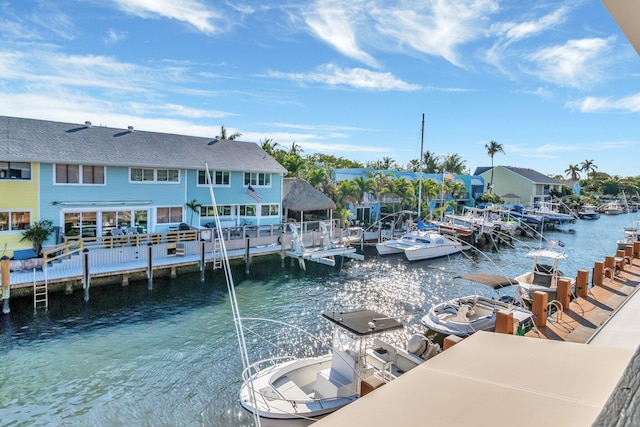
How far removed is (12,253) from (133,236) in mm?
6161

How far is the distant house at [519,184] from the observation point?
7525 cm

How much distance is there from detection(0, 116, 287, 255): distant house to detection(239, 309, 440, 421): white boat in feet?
43.1

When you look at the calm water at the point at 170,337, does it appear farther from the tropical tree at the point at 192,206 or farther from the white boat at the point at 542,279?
the tropical tree at the point at 192,206

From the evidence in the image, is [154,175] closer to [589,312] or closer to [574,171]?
[589,312]

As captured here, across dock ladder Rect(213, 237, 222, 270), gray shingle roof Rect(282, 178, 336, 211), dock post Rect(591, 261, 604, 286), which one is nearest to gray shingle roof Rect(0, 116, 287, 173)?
gray shingle roof Rect(282, 178, 336, 211)

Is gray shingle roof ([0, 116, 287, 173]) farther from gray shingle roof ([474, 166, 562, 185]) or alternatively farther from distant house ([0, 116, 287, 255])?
gray shingle roof ([474, 166, 562, 185])

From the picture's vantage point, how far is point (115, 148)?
26484mm

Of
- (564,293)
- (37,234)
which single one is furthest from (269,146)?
(564,293)

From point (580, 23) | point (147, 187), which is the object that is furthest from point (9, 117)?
point (580, 23)

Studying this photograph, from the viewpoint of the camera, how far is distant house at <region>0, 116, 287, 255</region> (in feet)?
74.0

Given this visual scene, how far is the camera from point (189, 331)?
683 inches

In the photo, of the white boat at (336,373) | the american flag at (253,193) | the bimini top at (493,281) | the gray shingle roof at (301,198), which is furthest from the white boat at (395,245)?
the white boat at (336,373)

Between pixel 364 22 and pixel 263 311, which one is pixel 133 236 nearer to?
pixel 263 311

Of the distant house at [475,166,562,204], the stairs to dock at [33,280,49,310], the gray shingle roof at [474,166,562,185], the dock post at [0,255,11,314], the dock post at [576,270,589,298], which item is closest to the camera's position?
the dock post at [576,270,589,298]
